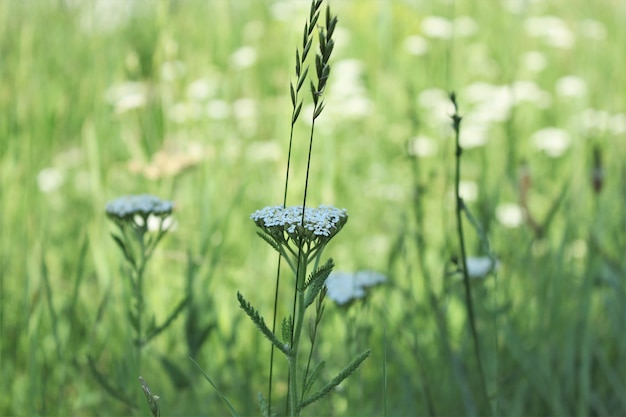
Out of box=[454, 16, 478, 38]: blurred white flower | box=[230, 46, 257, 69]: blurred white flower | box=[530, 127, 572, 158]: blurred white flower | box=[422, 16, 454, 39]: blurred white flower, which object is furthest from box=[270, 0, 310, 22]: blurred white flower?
box=[530, 127, 572, 158]: blurred white flower

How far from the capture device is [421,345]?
169cm

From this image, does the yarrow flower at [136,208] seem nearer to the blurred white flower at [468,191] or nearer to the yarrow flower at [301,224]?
the yarrow flower at [301,224]

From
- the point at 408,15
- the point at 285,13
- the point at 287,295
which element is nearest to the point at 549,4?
the point at 408,15

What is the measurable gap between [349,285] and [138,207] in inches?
16.4

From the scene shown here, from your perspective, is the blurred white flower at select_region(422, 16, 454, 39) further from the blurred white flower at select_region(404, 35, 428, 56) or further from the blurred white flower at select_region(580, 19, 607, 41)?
the blurred white flower at select_region(580, 19, 607, 41)

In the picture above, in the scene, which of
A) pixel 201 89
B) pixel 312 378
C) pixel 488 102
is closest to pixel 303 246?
pixel 312 378

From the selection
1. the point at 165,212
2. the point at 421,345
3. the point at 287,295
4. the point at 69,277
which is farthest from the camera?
the point at 69,277

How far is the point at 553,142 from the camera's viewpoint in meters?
3.37

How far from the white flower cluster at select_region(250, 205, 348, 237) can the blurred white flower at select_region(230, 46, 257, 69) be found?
10.8 ft

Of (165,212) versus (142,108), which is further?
(142,108)

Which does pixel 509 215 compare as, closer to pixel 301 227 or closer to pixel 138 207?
pixel 138 207

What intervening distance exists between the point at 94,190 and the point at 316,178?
3.05 ft

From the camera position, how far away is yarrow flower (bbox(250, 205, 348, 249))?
2.46ft

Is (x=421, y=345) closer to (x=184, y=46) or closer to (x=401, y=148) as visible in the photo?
(x=401, y=148)
